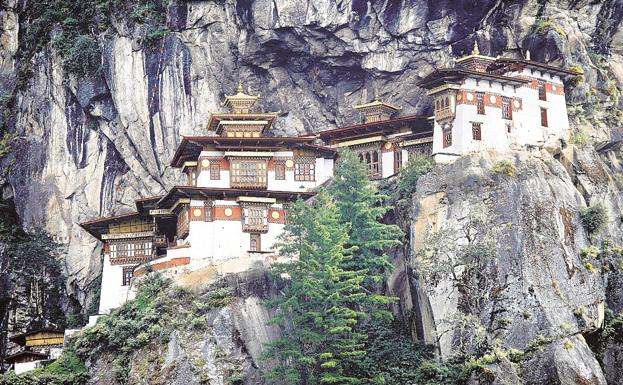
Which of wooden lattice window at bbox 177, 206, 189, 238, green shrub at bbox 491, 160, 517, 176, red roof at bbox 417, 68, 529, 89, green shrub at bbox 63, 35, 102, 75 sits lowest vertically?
wooden lattice window at bbox 177, 206, 189, 238

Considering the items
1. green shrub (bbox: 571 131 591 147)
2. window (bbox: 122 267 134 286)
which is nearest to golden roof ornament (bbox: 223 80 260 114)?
window (bbox: 122 267 134 286)

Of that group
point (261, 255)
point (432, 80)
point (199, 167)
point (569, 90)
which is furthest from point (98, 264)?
point (569, 90)

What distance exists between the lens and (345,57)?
8575cm

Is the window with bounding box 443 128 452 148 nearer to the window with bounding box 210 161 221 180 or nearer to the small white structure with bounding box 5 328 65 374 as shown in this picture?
the window with bounding box 210 161 221 180

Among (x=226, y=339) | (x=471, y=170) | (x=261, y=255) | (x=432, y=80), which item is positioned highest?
(x=432, y=80)

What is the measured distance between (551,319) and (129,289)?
25.1 meters

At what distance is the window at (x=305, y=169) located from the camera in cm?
7694

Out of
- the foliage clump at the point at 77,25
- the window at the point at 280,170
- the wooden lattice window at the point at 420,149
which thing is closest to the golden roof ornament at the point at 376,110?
the wooden lattice window at the point at 420,149

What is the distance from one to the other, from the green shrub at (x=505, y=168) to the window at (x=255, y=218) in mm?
14105

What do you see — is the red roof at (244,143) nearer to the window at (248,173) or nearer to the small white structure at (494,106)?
the window at (248,173)

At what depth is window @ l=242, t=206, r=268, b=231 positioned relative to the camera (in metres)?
71.6

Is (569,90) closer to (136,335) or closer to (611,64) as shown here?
(611,64)

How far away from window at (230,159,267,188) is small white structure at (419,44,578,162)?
10.9 m

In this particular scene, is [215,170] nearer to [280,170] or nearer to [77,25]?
[280,170]
